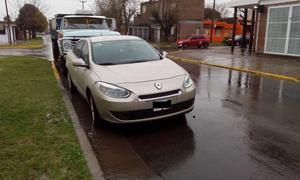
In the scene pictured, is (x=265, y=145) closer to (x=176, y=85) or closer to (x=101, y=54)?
(x=176, y=85)

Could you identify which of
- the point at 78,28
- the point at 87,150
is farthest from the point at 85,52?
the point at 78,28

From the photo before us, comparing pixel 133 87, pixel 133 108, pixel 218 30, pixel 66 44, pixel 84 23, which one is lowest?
pixel 133 108

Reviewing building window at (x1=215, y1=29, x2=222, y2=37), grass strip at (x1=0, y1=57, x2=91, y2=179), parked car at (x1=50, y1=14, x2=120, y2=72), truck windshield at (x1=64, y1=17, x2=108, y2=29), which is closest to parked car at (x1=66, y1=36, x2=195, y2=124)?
grass strip at (x1=0, y1=57, x2=91, y2=179)

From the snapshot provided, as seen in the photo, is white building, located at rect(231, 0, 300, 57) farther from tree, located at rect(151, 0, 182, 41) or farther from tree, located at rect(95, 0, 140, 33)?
tree, located at rect(95, 0, 140, 33)

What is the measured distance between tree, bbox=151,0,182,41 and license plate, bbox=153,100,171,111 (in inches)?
1524

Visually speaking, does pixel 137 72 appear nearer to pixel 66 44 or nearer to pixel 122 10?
pixel 66 44

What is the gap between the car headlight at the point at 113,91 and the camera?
493 centimetres

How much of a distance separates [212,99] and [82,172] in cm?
464

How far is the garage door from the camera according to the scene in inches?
651

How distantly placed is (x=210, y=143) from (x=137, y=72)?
1772 millimetres

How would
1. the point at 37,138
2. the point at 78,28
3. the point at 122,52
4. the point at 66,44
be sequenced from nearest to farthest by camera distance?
the point at 37,138 < the point at 122,52 < the point at 66,44 < the point at 78,28

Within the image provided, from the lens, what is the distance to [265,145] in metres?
4.69

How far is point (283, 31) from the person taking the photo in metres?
17.5

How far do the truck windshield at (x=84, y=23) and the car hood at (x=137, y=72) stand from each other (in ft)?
28.8
